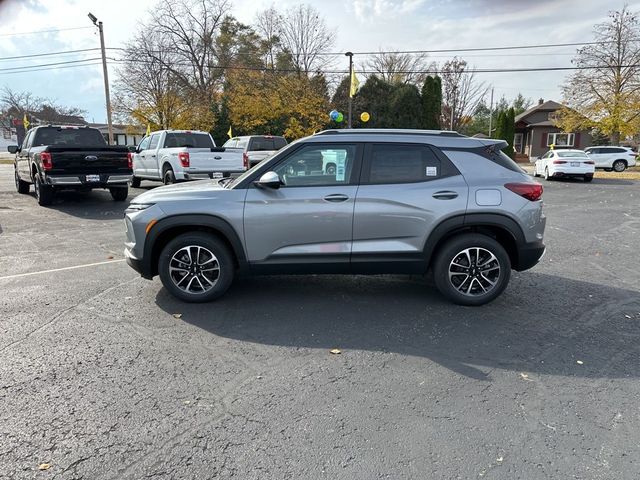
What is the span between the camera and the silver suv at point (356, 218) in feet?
15.3

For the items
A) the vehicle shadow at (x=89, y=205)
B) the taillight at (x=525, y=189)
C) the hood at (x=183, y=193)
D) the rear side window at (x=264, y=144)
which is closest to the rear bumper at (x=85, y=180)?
the vehicle shadow at (x=89, y=205)

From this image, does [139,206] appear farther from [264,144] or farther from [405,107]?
[405,107]

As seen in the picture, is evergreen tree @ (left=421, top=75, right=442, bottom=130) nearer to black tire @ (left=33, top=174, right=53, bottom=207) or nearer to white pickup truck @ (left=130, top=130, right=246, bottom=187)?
white pickup truck @ (left=130, top=130, right=246, bottom=187)

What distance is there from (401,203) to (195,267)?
2225mm

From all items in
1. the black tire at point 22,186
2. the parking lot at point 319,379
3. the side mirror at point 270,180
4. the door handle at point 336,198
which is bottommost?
the parking lot at point 319,379

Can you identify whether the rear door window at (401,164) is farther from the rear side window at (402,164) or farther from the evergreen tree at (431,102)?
the evergreen tree at (431,102)

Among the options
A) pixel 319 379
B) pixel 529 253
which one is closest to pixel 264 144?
pixel 529 253

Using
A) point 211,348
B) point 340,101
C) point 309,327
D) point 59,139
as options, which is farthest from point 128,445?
point 340,101

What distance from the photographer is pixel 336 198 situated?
4.65 m

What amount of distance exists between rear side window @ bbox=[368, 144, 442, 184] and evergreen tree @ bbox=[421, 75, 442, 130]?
35593 millimetres

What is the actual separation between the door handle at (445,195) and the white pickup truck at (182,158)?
9.04 metres

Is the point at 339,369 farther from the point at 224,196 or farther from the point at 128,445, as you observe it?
the point at 224,196

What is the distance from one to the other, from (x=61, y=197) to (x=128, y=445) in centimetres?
1318

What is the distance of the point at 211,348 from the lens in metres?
3.87
